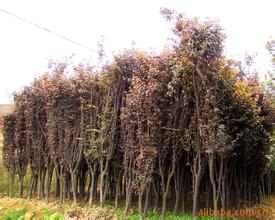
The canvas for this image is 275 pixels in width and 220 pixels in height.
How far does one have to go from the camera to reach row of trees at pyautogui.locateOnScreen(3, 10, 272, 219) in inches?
295

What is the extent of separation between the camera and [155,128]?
316 inches

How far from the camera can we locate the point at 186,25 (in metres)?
7.27

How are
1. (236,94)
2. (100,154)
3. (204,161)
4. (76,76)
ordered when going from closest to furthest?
1. (204,161)
2. (236,94)
3. (100,154)
4. (76,76)

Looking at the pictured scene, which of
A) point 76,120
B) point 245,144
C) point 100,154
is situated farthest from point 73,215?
point 245,144

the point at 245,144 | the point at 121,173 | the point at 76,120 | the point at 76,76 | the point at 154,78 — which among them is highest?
the point at 76,76

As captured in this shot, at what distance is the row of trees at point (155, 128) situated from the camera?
24.6ft

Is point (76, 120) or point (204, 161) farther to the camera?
point (76, 120)

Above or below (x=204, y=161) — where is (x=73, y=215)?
below

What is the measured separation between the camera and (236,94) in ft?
28.1

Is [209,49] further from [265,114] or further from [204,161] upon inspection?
[265,114]

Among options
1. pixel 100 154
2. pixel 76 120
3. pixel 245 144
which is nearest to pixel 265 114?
pixel 245 144

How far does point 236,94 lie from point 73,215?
570 cm

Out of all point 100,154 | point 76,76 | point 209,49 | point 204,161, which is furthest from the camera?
point 76,76

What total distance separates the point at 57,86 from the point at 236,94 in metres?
5.89
